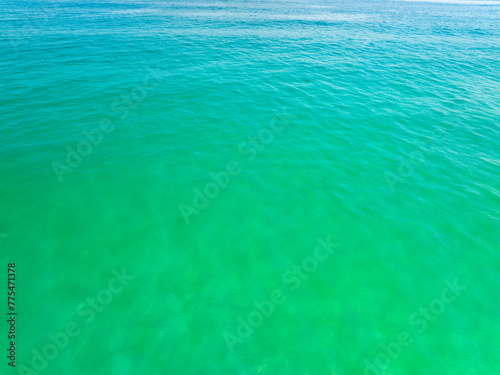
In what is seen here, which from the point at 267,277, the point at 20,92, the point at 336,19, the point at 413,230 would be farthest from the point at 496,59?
the point at 20,92

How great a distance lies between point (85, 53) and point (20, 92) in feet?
42.5

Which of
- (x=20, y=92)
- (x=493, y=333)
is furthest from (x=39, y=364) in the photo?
(x=20, y=92)

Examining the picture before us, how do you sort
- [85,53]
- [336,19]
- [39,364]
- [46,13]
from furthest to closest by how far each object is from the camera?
[336,19] → [46,13] → [85,53] → [39,364]

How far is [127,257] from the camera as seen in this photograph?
14242 mm

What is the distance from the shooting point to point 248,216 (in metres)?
16.8

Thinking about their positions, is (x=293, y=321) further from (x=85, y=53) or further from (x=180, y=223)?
(x=85, y=53)

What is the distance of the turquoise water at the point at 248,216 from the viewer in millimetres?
11500

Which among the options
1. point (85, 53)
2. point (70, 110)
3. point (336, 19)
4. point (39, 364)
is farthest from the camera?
point (336, 19)

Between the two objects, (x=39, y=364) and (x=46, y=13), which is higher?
(x=46, y=13)

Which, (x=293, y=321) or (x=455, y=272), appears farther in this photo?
(x=455, y=272)

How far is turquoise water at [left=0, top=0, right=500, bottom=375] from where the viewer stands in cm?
1150

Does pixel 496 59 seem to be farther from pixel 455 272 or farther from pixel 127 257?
pixel 127 257

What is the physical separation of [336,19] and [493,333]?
68.1m

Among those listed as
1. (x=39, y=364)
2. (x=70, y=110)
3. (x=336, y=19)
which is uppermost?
(x=336, y=19)
